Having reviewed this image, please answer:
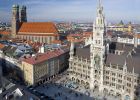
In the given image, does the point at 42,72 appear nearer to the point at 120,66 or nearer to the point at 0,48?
the point at 120,66

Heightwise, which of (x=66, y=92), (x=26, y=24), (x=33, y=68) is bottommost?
A: (x=66, y=92)

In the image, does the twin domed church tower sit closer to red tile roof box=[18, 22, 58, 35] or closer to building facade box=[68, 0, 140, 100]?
red tile roof box=[18, 22, 58, 35]

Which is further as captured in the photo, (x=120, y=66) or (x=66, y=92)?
(x=66, y=92)

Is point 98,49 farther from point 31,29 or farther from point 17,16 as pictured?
point 17,16

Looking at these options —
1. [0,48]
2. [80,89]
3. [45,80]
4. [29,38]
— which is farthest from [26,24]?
[80,89]

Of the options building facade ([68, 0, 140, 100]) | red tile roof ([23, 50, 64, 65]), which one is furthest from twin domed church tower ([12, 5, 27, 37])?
building facade ([68, 0, 140, 100])

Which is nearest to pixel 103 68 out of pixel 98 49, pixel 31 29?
pixel 98 49
